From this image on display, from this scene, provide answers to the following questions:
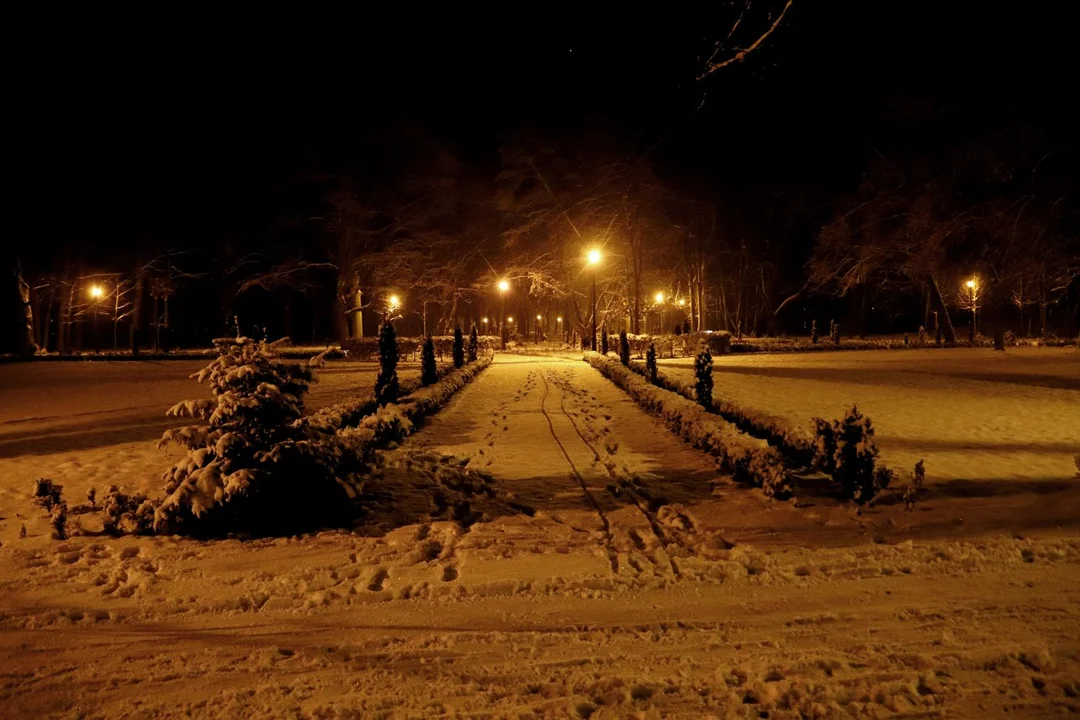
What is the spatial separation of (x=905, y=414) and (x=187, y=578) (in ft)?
37.2

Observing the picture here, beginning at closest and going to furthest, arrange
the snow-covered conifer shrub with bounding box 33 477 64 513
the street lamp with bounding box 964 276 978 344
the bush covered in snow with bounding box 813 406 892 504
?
the snow-covered conifer shrub with bounding box 33 477 64 513, the bush covered in snow with bounding box 813 406 892 504, the street lamp with bounding box 964 276 978 344

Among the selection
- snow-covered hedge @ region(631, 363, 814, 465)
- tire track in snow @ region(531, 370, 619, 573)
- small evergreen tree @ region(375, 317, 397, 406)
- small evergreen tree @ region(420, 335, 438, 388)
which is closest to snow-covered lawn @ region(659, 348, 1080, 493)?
snow-covered hedge @ region(631, 363, 814, 465)

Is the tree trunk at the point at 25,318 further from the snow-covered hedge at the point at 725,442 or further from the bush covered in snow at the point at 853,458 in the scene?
the bush covered in snow at the point at 853,458

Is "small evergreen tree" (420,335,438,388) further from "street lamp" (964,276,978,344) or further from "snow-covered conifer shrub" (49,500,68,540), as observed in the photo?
"street lamp" (964,276,978,344)

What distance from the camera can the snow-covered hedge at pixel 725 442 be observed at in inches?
261

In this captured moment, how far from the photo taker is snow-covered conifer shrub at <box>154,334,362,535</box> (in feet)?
18.5

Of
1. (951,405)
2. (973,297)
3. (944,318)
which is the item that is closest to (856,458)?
(951,405)

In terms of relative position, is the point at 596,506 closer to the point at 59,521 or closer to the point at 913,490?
the point at 913,490

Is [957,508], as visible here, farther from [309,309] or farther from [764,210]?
[309,309]

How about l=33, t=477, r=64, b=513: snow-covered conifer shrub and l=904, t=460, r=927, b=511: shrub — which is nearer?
l=33, t=477, r=64, b=513: snow-covered conifer shrub

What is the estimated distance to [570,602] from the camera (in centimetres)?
428

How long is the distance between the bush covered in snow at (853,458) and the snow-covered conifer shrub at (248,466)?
4437 mm

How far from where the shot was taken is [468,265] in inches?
1721

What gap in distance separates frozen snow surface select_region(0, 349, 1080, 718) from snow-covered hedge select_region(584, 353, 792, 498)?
206 mm
